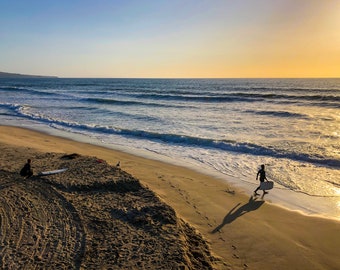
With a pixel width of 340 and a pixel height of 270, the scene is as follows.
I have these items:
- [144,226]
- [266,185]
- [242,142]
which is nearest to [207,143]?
[242,142]

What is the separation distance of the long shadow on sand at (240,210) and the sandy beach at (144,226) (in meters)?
0.03

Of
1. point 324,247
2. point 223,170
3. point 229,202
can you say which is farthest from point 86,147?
point 324,247

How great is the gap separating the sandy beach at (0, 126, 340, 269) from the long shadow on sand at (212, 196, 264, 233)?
28 millimetres

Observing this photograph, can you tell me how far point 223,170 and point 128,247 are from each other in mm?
7552

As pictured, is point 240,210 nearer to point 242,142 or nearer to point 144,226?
point 144,226

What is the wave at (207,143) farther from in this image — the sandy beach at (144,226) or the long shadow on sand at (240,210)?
the long shadow on sand at (240,210)

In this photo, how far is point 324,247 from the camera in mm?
7395

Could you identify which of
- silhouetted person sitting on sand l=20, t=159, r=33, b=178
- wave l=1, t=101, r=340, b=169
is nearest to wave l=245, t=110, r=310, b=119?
wave l=1, t=101, r=340, b=169

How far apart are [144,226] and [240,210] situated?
3.17 metres

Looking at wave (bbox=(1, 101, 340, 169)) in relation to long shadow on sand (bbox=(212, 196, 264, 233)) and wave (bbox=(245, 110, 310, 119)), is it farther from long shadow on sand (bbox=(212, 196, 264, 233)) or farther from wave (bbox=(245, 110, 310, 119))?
wave (bbox=(245, 110, 310, 119))

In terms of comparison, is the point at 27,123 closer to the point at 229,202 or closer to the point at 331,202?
the point at 229,202

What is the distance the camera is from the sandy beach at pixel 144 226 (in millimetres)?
6234

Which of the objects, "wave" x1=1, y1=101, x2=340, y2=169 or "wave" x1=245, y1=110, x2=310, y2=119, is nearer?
"wave" x1=1, y1=101, x2=340, y2=169

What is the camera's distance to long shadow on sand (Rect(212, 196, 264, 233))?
27.7 ft
